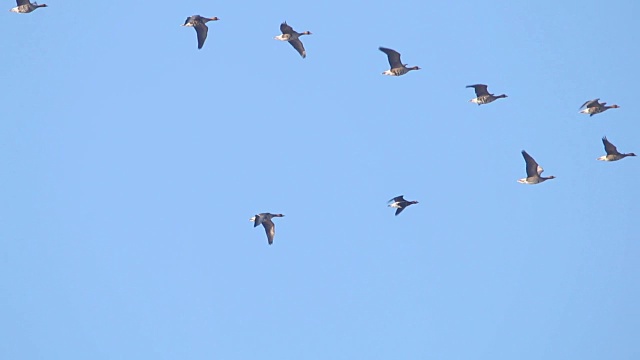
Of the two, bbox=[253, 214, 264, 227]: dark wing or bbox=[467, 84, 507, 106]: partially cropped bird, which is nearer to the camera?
bbox=[253, 214, 264, 227]: dark wing

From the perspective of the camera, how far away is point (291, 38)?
42.8 m

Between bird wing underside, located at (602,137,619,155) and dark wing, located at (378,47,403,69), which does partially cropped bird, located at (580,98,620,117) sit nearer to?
bird wing underside, located at (602,137,619,155)

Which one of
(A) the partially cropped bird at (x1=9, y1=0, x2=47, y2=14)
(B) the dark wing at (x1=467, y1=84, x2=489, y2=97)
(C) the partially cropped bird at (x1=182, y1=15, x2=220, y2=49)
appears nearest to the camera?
(A) the partially cropped bird at (x1=9, y1=0, x2=47, y2=14)

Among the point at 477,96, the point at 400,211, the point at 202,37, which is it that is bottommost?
the point at 400,211

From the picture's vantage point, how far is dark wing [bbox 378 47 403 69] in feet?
138

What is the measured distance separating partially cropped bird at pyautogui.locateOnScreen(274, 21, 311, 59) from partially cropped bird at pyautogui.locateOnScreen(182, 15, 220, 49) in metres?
2.01

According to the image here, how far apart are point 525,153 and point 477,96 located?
219cm

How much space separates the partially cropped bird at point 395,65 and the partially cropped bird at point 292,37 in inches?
93.5

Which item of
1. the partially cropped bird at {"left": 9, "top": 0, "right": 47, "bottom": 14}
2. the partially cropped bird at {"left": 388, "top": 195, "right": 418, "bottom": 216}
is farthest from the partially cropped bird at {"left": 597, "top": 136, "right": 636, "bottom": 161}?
the partially cropped bird at {"left": 9, "top": 0, "right": 47, "bottom": 14}

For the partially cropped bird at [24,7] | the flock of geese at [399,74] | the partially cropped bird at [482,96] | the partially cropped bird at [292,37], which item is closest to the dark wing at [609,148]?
the flock of geese at [399,74]

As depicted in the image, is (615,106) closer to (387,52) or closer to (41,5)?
(387,52)

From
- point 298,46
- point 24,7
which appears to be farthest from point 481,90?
point 24,7

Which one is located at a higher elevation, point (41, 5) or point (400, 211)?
point (41, 5)

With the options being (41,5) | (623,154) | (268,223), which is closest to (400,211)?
(268,223)
